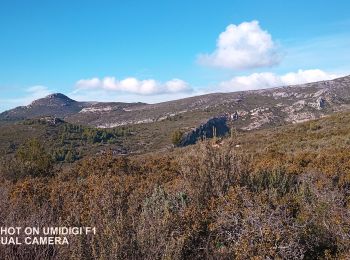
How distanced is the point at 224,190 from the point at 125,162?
11420mm

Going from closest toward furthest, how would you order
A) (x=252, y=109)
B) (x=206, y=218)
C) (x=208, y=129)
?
(x=206, y=218), (x=208, y=129), (x=252, y=109)

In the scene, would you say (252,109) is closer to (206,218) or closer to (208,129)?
(208,129)

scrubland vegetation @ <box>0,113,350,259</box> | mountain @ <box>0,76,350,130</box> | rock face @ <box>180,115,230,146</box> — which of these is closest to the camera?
scrubland vegetation @ <box>0,113,350,259</box>

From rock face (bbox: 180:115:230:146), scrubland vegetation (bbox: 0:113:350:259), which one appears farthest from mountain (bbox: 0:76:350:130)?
→ scrubland vegetation (bbox: 0:113:350:259)

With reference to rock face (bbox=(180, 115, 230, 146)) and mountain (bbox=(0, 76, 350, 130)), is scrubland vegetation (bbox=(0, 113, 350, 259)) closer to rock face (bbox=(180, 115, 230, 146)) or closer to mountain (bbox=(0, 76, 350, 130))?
rock face (bbox=(180, 115, 230, 146))

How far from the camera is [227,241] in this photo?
19.3 ft

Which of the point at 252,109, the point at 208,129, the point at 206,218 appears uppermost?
the point at 206,218

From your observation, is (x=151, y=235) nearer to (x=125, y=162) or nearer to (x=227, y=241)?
(x=227, y=241)

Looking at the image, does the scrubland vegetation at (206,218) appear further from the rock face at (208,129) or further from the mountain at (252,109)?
the mountain at (252,109)

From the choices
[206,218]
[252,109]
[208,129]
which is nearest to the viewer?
[206,218]

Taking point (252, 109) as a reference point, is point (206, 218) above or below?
above

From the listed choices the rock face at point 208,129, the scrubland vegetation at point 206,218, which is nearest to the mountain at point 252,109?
the rock face at point 208,129

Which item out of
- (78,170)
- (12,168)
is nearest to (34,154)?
(12,168)

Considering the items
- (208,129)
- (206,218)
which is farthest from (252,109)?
(206,218)
